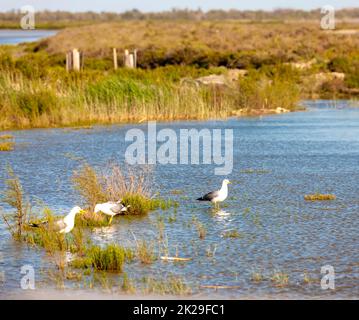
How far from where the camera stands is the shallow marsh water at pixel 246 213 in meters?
12.2

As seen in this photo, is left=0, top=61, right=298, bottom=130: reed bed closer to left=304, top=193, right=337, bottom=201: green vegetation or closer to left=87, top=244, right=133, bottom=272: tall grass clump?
left=304, top=193, right=337, bottom=201: green vegetation

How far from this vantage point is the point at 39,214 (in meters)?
16.0

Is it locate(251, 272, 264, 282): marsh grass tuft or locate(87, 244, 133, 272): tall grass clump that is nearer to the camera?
locate(251, 272, 264, 282): marsh grass tuft

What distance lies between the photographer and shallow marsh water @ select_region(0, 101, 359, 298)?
1218 centimetres

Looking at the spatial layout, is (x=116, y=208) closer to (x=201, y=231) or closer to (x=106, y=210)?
(x=106, y=210)

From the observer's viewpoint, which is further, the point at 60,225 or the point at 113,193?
the point at 113,193

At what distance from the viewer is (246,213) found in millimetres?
16344

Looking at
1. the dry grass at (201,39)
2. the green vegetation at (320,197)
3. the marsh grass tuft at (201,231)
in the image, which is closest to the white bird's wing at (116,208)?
the marsh grass tuft at (201,231)

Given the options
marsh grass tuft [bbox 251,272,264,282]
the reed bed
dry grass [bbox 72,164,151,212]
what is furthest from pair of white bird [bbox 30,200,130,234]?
the reed bed

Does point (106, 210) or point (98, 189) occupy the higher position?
point (98, 189)

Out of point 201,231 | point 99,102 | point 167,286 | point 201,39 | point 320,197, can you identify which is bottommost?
point 201,39

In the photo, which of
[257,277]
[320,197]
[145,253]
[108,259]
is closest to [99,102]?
[320,197]

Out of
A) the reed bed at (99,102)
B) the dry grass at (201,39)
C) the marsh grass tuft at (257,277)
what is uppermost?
the marsh grass tuft at (257,277)

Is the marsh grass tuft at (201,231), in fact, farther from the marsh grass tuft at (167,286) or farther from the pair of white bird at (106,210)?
the marsh grass tuft at (167,286)
